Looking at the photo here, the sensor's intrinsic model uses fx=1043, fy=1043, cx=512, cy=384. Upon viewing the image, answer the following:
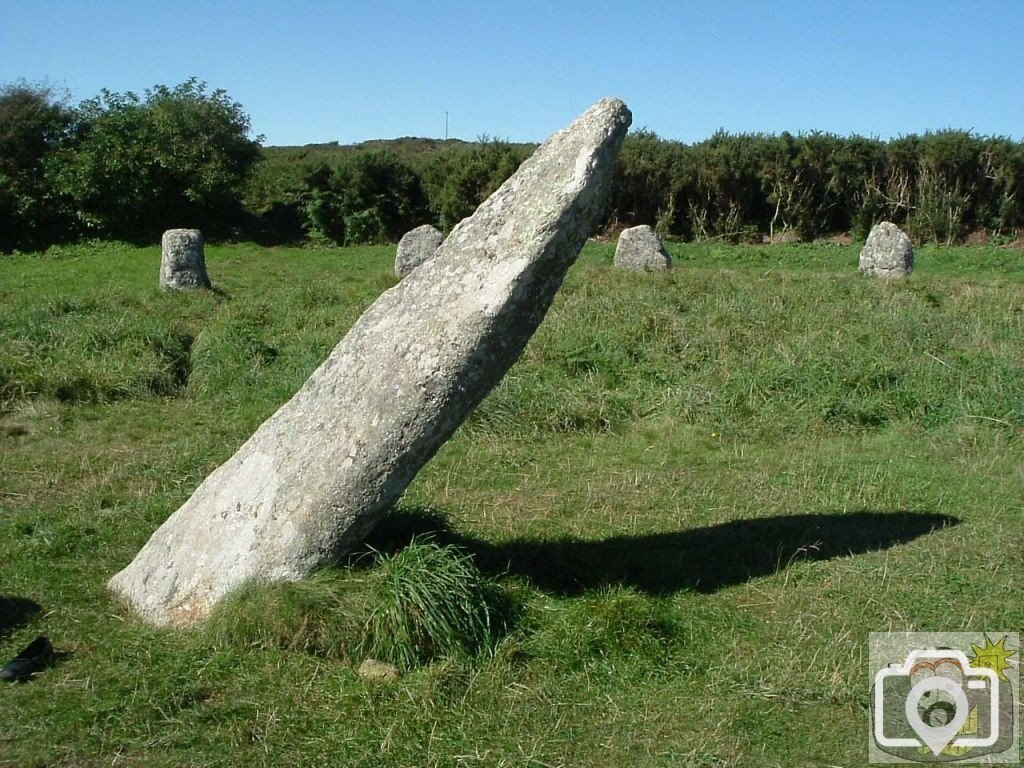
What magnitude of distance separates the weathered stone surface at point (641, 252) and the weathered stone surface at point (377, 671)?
567 inches

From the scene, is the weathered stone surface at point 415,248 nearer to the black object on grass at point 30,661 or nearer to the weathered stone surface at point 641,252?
the weathered stone surface at point 641,252

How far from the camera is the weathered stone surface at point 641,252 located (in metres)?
18.6

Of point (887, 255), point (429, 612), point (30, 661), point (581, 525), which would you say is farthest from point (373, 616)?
point (887, 255)

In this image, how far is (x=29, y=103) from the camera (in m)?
27.5

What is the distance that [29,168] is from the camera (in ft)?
89.4

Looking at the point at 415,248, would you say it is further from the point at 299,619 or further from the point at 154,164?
the point at 299,619

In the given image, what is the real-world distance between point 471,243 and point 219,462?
4073 millimetres

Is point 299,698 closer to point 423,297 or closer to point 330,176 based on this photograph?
point 423,297

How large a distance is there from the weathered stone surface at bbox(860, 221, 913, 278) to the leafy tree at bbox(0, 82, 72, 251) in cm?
1968

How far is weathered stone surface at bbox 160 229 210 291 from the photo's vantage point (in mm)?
16422

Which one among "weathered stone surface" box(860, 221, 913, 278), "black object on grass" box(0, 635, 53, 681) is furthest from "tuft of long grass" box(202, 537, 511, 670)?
"weathered stone surface" box(860, 221, 913, 278)

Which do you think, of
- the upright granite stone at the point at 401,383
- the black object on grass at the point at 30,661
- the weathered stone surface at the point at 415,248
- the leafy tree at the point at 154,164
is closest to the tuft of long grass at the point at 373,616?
the upright granite stone at the point at 401,383

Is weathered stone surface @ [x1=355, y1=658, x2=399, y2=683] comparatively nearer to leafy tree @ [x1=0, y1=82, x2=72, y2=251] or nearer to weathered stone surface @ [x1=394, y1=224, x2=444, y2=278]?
weathered stone surface @ [x1=394, y1=224, x2=444, y2=278]

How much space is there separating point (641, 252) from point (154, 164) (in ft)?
47.3
